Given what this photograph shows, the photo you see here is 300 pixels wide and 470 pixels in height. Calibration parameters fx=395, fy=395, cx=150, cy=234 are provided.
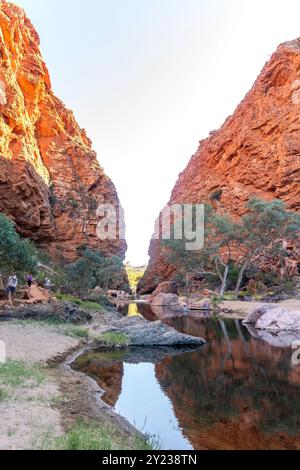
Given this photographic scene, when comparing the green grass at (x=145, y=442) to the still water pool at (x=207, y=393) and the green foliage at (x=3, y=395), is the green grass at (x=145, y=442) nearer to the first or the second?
the still water pool at (x=207, y=393)

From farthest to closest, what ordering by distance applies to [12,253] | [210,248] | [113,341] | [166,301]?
1. [166,301]
2. [210,248]
3. [12,253]
4. [113,341]

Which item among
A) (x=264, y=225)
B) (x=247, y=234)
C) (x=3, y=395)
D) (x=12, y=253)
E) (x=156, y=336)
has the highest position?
(x=264, y=225)

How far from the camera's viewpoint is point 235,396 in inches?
397

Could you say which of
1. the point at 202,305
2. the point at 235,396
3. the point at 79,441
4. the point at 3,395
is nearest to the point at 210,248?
the point at 202,305

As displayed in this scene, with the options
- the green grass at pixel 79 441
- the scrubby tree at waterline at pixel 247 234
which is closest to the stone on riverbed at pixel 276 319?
the green grass at pixel 79 441

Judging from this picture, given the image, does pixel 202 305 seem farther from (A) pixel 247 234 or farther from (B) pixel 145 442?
(B) pixel 145 442

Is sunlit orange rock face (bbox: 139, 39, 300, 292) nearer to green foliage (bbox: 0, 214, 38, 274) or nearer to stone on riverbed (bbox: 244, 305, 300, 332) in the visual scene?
stone on riverbed (bbox: 244, 305, 300, 332)

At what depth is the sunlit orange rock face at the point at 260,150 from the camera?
6488 cm

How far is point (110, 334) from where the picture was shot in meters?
18.6

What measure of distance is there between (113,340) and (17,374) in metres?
8.59

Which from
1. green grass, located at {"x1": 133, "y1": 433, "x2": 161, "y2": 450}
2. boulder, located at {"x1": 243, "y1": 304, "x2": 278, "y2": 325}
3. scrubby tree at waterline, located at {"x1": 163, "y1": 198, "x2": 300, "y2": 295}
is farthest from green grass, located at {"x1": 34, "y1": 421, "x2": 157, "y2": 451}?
scrubby tree at waterline, located at {"x1": 163, "y1": 198, "x2": 300, "y2": 295}

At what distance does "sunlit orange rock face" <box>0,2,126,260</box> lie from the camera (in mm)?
51906

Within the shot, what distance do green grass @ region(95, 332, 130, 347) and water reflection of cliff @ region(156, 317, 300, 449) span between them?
3.42m

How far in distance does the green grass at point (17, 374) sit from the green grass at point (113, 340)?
695 centimetres
